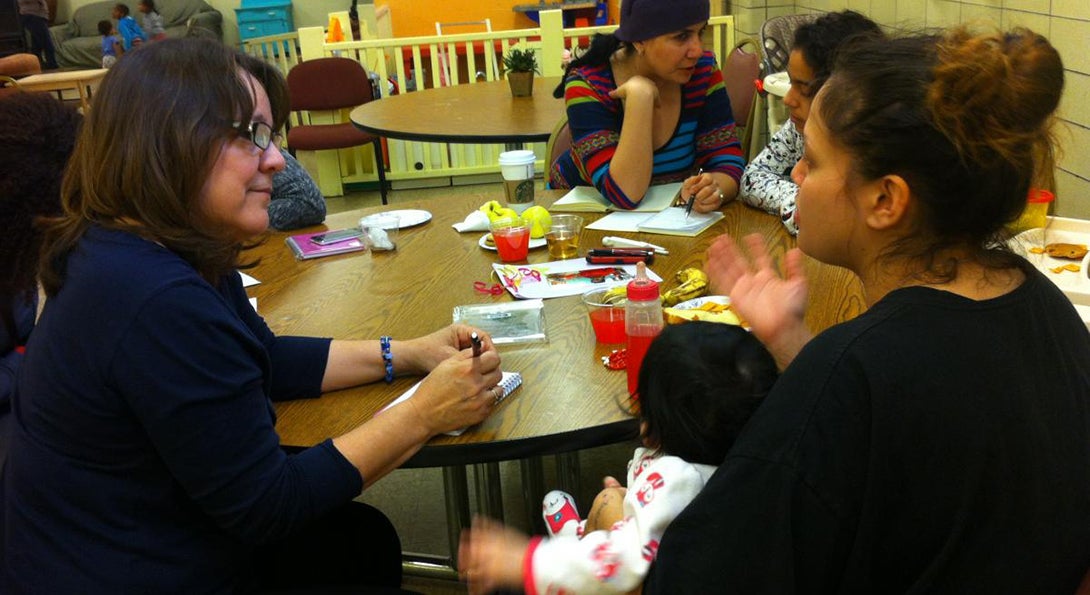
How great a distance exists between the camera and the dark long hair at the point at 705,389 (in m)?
1.30

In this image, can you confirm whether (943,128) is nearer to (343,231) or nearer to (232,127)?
(232,127)

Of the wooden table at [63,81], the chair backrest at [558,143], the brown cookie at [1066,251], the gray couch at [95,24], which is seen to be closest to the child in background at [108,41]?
the gray couch at [95,24]

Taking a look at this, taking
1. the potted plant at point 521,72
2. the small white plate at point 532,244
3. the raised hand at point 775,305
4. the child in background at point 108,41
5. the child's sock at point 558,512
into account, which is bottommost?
the child's sock at point 558,512

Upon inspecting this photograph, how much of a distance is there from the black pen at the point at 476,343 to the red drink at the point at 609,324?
0.76 feet

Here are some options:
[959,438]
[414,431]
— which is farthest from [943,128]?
[414,431]

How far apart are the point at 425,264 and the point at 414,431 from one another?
888 mm

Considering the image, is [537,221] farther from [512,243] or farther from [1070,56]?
[1070,56]

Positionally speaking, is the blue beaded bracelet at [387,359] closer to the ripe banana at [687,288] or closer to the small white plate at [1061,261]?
the ripe banana at [687,288]

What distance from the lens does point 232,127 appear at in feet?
4.63

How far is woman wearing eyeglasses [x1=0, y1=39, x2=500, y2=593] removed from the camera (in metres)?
1.28

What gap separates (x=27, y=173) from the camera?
1.93 meters

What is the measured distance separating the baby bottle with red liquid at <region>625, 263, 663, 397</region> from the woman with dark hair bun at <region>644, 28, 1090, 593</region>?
54 cm

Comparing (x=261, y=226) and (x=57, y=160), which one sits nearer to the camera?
(x=261, y=226)

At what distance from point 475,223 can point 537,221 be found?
0.22 meters
